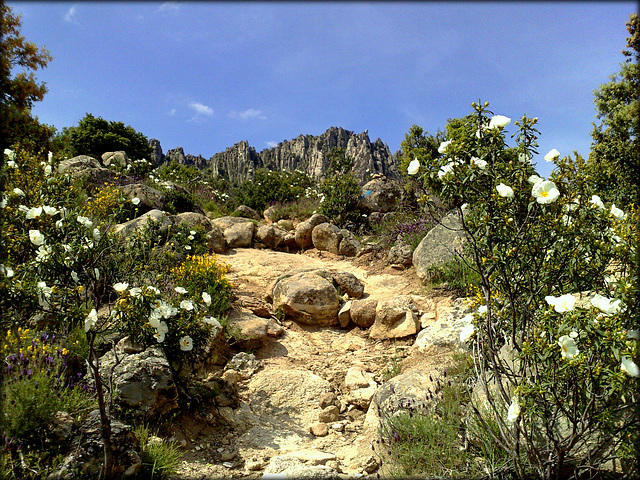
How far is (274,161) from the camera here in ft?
295

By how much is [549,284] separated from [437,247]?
4.99m

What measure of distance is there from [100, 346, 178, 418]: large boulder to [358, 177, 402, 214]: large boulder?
35.7 ft

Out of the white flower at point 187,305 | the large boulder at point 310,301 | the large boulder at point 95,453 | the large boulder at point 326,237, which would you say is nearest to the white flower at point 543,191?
the white flower at point 187,305

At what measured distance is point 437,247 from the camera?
7934mm

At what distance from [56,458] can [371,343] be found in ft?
14.9

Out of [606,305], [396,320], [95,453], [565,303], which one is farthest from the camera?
[396,320]

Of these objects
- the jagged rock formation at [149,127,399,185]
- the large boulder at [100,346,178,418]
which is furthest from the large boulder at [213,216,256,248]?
the jagged rock formation at [149,127,399,185]

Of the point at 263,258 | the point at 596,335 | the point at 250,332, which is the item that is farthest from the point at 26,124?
the point at 596,335

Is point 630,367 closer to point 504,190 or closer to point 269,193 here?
point 504,190

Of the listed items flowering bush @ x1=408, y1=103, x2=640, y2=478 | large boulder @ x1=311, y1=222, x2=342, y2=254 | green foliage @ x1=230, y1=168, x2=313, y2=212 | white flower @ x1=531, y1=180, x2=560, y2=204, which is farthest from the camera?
green foliage @ x1=230, y1=168, x2=313, y2=212

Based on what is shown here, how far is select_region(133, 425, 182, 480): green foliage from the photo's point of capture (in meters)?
3.07

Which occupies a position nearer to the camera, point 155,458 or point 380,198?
point 155,458

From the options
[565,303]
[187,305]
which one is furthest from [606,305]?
[187,305]

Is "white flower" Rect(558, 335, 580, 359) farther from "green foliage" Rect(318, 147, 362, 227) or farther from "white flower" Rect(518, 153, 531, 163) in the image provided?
"green foliage" Rect(318, 147, 362, 227)
